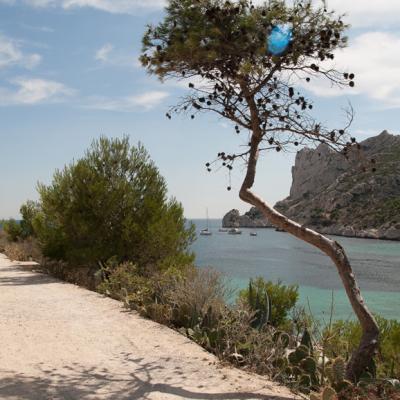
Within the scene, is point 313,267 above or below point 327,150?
below

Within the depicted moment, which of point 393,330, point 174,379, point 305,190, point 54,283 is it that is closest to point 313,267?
point 54,283

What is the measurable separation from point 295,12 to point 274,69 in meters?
0.89

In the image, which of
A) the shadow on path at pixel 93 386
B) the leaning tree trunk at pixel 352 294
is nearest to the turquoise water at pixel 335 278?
the leaning tree trunk at pixel 352 294

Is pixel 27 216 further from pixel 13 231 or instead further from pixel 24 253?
pixel 24 253

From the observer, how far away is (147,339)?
8.12 meters

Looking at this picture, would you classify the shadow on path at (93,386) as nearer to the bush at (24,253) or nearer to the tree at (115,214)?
the tree at (115,214)

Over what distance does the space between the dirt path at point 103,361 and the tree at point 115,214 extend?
23.0ft

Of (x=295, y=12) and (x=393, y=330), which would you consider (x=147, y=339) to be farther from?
(x=295, y=12)

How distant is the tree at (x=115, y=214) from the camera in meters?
17.9

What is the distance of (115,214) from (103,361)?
11.9 metres

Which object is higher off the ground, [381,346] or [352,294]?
[352,294]

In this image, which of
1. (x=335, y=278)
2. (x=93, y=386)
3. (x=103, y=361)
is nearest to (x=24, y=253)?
(x=103, y=361)

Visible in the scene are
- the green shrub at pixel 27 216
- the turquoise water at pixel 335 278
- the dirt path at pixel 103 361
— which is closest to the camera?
the dirt path at pixel 103 361

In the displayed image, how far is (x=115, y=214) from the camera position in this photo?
1848 centimetres
